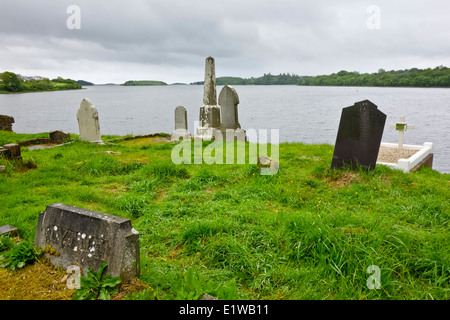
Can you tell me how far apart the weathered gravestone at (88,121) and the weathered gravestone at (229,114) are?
4957mm

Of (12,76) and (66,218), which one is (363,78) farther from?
(66,218)

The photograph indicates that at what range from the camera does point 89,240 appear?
3092 mm

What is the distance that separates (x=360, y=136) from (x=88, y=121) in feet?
31.8

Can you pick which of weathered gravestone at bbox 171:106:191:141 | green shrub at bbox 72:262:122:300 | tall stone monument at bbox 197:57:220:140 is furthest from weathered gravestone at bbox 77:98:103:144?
green shrub at bbox 72:262:122:300

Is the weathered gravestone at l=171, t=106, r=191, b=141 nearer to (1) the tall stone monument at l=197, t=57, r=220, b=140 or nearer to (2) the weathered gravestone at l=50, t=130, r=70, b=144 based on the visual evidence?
(1) the tall stone monument at l=197, t=57, r=220, b=140

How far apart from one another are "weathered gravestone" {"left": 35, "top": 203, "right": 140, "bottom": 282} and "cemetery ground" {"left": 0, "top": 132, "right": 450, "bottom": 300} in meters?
0.21

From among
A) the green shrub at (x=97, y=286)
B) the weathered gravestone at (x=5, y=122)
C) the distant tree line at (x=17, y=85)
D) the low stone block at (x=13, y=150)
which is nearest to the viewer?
the green shrub at (x=97, y=286)

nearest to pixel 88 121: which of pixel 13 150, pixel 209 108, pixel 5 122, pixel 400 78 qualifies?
pixel 13 150

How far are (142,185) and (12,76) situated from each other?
8938cm

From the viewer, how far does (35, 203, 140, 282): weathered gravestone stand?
2.92 meters

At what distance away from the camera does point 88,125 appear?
11.6 meters

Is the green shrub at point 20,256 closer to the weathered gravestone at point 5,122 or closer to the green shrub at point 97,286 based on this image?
the green shrub at point 97,286

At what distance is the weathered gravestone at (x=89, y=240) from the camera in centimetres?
292

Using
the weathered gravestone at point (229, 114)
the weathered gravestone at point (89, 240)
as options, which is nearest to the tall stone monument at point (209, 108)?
the weathered gravestone at point (229, 114)
